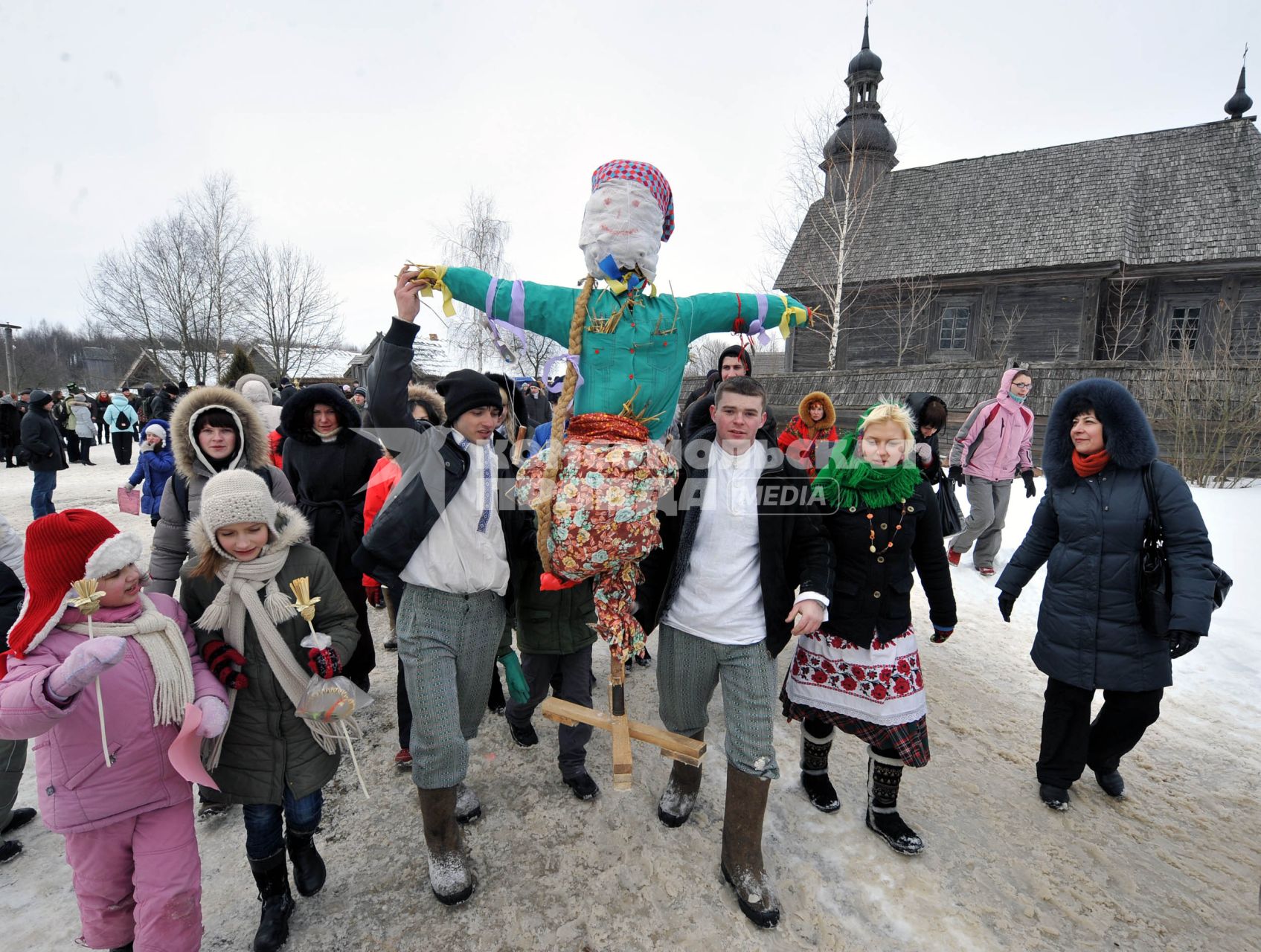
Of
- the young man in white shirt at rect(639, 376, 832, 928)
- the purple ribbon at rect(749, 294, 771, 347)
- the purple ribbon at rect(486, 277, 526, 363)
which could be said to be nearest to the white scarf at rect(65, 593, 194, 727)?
the purple ribbon at rect(486, 277, 526, 363)

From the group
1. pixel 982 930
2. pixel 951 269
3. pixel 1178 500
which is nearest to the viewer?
pixel 982 930

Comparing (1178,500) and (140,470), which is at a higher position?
(1178,500)

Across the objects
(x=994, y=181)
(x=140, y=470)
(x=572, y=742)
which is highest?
(x=994, y=181)

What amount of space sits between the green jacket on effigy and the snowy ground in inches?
72.0

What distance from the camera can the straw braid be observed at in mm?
2035

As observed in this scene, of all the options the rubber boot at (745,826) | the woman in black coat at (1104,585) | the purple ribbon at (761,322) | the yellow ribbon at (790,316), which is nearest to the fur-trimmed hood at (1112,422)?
the woman in black coat at (1104,585)

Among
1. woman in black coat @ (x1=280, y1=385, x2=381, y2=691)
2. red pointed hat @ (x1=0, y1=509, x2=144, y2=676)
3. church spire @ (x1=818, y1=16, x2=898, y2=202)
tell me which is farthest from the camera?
church spire @ (x1=818, y1=16, x2=898, y2=202)

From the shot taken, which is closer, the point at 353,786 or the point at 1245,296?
the point at 353,786

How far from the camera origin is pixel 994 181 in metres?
17.6

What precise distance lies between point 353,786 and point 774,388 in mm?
12730

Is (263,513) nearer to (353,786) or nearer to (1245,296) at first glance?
(353,786)

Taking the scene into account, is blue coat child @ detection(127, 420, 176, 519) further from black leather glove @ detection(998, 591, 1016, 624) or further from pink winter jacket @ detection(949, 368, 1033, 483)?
pink winter jacket @ detection(949, 368, 1033, 483)

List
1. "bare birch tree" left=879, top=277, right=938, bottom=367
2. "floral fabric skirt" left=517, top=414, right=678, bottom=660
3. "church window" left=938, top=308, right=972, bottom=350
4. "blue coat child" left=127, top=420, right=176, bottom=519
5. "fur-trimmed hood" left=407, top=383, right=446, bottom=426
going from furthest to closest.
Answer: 1. "church window" left=938, top=308, right=972, bottom=350
2. "bare birch tree" left=879, top=277, right=938, bottom=367
3. "blue coat child" left=127, top=420, right=176, bottom=519
4. "fur-trimmed hood" left=407, top=383, right=446, bottom=426
5. "floral fabric skirt" left=517, top=414, right=678, bottom=660

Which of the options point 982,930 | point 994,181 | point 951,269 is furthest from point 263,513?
point 994,181
